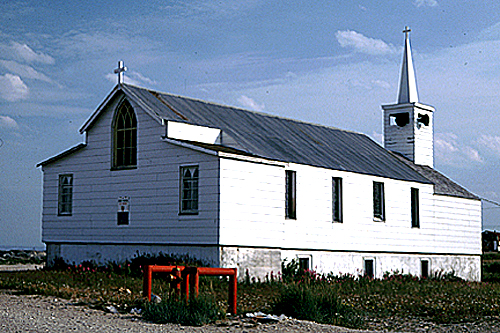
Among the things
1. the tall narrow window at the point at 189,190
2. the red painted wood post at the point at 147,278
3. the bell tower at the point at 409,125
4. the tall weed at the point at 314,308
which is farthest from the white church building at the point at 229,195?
the red painted wood post at the point at 147,278

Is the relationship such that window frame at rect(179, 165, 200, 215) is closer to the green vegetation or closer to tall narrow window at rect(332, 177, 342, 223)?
tall narrow window at rect(332, 177, 342, 223)

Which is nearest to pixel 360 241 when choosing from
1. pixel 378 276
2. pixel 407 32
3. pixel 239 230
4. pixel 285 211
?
pixel 378 276

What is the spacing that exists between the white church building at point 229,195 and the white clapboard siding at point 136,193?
41 mm

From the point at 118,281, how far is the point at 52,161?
10.7 metres

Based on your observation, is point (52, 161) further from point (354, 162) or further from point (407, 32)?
point (407, 32)

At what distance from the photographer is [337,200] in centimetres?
2922

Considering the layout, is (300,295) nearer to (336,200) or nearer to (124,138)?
(124,138)

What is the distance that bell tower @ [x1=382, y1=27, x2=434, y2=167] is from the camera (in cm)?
3941

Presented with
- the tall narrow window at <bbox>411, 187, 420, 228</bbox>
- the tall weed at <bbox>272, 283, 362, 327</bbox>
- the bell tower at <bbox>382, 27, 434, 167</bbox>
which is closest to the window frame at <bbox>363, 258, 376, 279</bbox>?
the tall narrow window at <bbox>411, 187, 420, 228</bbox>

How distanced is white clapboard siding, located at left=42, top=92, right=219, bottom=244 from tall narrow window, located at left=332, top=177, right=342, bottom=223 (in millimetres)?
7251

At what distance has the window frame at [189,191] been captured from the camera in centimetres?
2408

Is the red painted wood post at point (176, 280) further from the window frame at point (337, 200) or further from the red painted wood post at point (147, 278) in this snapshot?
the window frame at point (337, 200)

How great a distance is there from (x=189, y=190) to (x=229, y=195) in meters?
1.56

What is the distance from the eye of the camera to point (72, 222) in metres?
28.1
